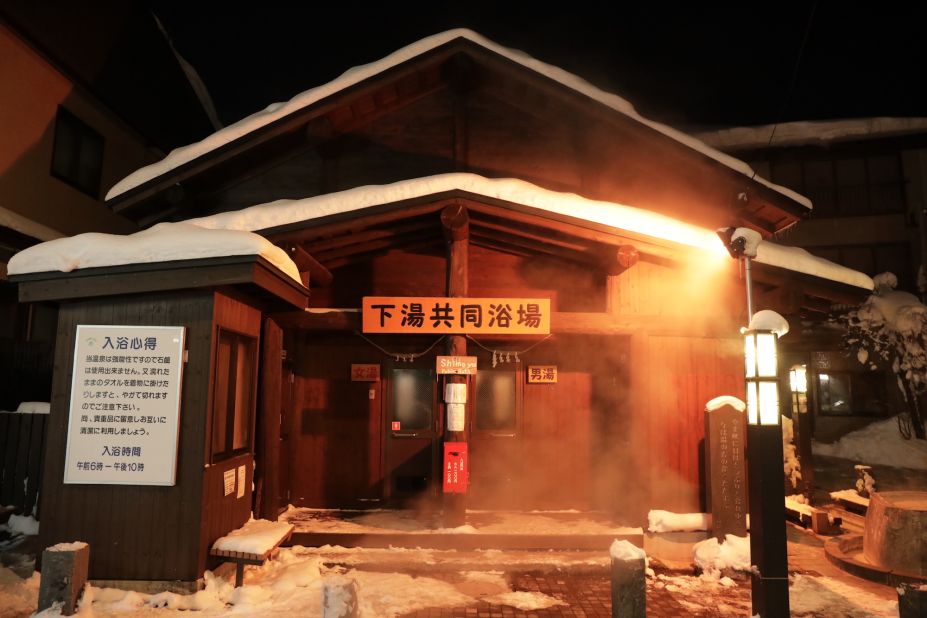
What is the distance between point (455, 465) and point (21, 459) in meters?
6.58

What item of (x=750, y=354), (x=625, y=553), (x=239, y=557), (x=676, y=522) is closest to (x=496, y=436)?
(x=676, y=522)

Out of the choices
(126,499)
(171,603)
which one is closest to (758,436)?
(171,603)

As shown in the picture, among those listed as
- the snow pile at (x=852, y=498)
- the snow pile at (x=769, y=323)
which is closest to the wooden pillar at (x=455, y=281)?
the snow pile at (x=769, y=323)

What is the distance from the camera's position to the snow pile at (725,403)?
28.2 ft

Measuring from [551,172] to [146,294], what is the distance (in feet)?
23.7

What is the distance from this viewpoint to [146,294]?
6.47 m

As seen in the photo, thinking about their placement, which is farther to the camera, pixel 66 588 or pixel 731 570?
pixel 731 570

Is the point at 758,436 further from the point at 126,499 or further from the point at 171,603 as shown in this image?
the point at 126,499

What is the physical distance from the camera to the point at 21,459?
8922 mm

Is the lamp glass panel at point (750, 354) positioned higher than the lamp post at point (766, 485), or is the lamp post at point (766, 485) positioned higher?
the lamp glass panel at point (750, 354)

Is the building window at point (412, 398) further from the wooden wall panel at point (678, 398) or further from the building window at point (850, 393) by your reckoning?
the building window at point (850, 393)

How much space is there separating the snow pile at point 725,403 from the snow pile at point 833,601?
7.50ft

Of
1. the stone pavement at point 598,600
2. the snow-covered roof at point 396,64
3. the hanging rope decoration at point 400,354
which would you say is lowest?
the stone pavement at point 598,600

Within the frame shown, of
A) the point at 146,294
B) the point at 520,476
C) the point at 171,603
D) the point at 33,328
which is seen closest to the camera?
the point at 171,603
